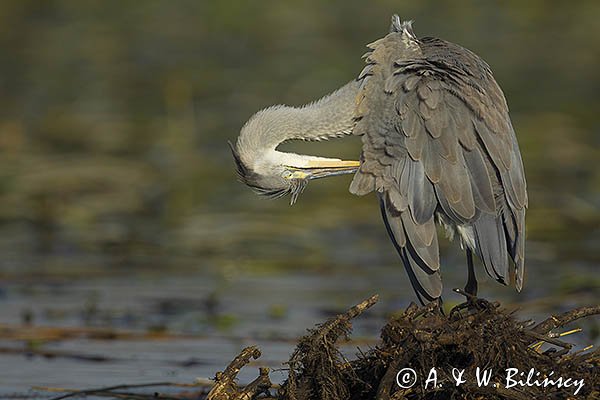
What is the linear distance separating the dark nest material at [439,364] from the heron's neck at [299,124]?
82.7 inches

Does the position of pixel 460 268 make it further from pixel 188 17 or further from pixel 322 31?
pixel 188 17

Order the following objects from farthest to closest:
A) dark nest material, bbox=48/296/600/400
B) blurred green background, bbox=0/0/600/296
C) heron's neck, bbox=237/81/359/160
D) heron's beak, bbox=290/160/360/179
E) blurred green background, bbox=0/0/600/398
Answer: blurred green background, bbox=0/0/600/296, blurred green background, bbox=0/0/600/398, heron's neck, bbox=237/81/359/160, heron's beak, bbox=290/160/360/179, dark nest material, bbox=48/296/600/400

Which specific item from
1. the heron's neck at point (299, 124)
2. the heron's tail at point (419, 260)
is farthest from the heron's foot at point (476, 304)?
the heron's neck at point (299, 124)

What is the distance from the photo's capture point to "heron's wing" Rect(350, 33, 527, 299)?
6.93 meters

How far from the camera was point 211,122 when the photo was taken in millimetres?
16391

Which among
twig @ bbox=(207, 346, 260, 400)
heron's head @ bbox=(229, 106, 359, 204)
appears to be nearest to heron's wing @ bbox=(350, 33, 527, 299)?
heron's head @ bbox=(229, 106, 359, 204)

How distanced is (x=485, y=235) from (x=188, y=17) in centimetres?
1671

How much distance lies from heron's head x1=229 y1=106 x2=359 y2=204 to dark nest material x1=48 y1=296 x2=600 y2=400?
1.91m

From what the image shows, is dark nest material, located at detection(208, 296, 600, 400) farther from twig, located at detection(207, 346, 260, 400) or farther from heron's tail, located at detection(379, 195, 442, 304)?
heron's tail, located at detection(379, 195, 442, 304)

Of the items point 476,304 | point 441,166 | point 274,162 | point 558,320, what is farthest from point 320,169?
point 558,320

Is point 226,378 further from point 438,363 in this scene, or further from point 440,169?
point 440,169

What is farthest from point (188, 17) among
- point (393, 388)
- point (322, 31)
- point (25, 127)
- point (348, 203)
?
point (393, 388)

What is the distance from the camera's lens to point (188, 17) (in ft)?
75.6

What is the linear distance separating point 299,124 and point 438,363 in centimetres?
255
